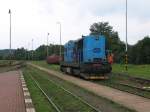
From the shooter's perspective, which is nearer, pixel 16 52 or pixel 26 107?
pixel 26 107

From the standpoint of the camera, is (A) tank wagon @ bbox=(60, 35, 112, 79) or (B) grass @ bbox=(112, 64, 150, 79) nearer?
(A) tank wagon @ bbox=(60, 35, 112, 79)

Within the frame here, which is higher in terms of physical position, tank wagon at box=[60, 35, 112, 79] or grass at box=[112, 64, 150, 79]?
tank wagon at box=[60, 35, 112, 79]

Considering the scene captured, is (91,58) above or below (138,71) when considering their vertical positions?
above

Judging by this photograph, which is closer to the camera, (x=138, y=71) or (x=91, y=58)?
(x=91, y=58)

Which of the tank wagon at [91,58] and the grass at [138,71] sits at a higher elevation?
the tank wagon at [91,58]

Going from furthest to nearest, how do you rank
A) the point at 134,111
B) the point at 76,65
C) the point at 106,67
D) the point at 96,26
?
the point at 96,26 → the point at 76,65 → the point at 106,67 → the point at 134,111

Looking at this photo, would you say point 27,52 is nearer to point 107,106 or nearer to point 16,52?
point 16,52

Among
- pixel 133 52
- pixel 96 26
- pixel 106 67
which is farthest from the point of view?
pixel 96 26

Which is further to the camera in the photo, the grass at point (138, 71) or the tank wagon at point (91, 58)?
the grass at point (138, 71)

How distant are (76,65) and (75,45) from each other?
245cm

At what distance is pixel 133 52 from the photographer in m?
81.6

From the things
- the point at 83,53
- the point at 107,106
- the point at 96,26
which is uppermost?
the point at 96,26

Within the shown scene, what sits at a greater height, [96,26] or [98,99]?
[96,26]

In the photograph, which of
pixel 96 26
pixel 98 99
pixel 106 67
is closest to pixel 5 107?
pixel 98 99
